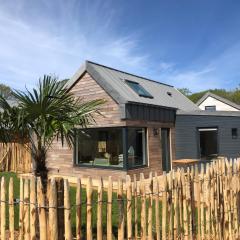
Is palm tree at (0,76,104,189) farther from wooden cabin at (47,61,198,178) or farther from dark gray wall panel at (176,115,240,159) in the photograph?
dark gray wall panel at (176,115,240,159)

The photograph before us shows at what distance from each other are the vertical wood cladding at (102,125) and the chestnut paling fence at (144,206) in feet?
24.4

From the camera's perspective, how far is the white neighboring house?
28925 millimetres

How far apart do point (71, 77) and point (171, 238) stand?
1222cm

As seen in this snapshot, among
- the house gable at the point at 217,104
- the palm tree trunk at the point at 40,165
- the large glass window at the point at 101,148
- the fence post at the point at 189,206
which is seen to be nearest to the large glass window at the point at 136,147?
the large glass window at the point at 101,148

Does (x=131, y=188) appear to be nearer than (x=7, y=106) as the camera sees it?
Yes

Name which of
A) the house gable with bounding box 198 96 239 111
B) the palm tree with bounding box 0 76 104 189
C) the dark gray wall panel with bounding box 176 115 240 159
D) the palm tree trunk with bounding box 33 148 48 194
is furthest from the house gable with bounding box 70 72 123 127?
the house gable with bounding box 198 96 239 111

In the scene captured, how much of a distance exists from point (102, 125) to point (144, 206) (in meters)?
10.3

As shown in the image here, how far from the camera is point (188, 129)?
57.5ft

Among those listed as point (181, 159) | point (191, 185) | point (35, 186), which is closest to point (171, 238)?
point (191, 185)

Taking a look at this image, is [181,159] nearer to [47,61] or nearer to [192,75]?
[47,61]

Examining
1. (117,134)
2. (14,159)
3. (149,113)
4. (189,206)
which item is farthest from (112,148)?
(189,206)

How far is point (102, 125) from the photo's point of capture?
15328 millimetres

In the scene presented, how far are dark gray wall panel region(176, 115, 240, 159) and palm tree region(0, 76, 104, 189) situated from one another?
12.3m

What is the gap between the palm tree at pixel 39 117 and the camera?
5441 mm
